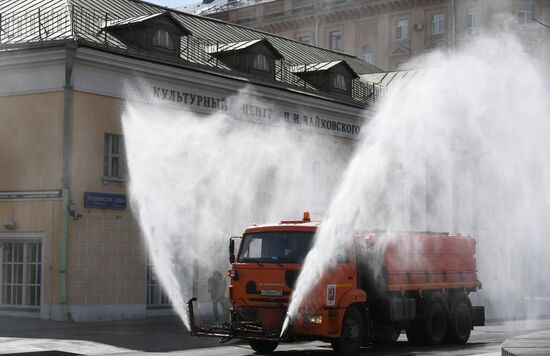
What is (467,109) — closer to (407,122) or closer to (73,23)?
(407,122)

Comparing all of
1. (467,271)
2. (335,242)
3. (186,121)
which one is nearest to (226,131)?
(186,121)

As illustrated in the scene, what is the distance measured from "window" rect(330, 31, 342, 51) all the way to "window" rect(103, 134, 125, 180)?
50.7 metres

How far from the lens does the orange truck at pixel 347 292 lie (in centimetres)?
2238

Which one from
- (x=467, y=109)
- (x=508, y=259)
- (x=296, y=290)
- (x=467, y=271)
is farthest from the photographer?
(x=508, y=259)

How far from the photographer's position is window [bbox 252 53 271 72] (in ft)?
139

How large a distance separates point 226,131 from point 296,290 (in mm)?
16035

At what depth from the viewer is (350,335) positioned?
22797 mm

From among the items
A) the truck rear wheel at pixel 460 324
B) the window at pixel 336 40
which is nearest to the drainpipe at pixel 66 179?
the truck rear wheel at pixel 460 324

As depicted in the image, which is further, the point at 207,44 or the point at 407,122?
the point at 207,44

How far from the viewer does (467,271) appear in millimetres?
28016

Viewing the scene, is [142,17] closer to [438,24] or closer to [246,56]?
[246,56]

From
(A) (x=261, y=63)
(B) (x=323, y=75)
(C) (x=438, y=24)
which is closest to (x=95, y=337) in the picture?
(A) (x=261, y=63)

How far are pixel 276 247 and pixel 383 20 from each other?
61.0m

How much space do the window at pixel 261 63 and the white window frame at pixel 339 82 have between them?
4.75 meters
